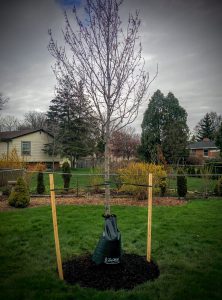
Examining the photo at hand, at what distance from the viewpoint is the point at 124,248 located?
5.58m

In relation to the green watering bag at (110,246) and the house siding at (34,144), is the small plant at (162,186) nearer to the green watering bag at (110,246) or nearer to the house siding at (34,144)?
the green watering bag at (110,246)

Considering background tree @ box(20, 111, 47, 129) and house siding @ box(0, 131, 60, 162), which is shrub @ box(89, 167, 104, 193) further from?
background tree @ box(20, 111, 47, 129)

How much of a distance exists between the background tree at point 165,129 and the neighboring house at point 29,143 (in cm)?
1213

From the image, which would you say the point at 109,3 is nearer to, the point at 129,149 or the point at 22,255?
the point at 22,255

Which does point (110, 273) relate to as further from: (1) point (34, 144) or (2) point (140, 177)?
(1) point (34, 144)

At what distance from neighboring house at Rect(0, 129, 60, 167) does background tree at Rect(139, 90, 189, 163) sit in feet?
39.8

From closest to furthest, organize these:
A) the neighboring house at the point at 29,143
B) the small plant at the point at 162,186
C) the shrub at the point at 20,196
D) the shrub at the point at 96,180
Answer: the shrub at the point at 20,196, the small plant at the point at 162,186, the shrub at the point at 96,180, the neighboring house at the point at 29,143

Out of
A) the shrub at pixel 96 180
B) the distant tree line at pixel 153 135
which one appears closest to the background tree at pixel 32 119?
the distant tree line at pixel 153 135

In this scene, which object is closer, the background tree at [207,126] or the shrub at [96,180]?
the shrub at [96,180]

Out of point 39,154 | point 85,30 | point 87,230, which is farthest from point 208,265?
point 39,154

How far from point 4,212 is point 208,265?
6.96m

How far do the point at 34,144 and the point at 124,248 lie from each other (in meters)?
29.0

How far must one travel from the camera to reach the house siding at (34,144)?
31.4 metres

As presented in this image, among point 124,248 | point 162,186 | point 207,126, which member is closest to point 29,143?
point 162,186
